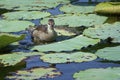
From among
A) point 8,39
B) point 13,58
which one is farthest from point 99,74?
point 8,39

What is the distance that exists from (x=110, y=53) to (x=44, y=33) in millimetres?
1731

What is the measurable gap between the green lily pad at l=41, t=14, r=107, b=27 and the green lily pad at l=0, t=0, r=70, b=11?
0.95m

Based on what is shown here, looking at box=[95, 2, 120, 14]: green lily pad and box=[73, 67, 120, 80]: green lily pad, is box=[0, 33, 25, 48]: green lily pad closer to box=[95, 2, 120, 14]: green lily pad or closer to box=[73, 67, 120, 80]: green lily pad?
box=[73, 67, 120, 80]: green lily pad

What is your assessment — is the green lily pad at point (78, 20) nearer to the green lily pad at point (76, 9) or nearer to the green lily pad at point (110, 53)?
the green lily pad at point (76, 9)

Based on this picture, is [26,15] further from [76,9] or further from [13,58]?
[13,58]

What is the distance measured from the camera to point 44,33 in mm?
7418

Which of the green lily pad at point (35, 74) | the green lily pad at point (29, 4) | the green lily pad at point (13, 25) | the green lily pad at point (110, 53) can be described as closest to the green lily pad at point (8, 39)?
the green lily pad at point (35, 74)

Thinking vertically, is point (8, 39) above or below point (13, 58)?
above

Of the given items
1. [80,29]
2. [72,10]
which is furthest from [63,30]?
[72,10]

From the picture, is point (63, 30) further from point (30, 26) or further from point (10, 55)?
point (10, 55)

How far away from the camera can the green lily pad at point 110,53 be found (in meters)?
5.84

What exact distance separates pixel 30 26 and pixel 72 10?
1369 mm

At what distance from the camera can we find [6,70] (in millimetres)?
5758

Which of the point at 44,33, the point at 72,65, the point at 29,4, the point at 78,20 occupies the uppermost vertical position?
the point at 29,4
